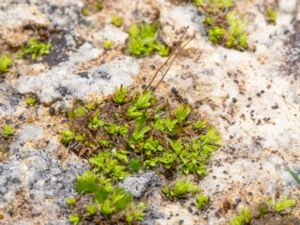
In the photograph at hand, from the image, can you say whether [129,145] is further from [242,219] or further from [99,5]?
[99,5]

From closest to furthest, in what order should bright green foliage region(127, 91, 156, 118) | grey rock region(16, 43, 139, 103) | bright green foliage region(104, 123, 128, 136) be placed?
bright green foliage region(104, 123, 128, 136) → bright green foliage region(127, 91, 156, 118) → grey rock region(16, 43, 139, 103)

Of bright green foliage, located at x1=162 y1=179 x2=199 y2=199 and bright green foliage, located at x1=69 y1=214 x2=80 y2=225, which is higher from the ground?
bright green foliage, located at x1=162 y1=179 x2=199 y2=199

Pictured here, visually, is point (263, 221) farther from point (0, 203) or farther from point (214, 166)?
point (0, 203)

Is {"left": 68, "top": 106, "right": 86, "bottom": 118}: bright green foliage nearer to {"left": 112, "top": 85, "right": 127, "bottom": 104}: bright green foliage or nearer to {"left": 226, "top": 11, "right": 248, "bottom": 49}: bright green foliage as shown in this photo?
{"left": 112, "top": 85, "right": 127, "bottom": 104}: bright green foliage

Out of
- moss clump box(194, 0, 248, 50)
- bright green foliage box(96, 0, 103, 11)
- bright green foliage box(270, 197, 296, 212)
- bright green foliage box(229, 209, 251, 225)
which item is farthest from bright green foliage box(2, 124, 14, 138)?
bright green foliage box(270, 197, 296, 212)

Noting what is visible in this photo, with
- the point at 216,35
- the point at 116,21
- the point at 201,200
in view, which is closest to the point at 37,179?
the point at 201,200

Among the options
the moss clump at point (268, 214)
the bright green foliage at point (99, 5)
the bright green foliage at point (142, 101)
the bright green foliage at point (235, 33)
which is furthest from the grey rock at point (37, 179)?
the bright green foliage at point (235, 33)

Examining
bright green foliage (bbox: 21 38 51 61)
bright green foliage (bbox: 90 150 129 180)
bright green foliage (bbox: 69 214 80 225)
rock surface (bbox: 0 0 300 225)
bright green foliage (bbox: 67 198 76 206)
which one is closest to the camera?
bright green foliage (bbox: 69 214 80 225)
